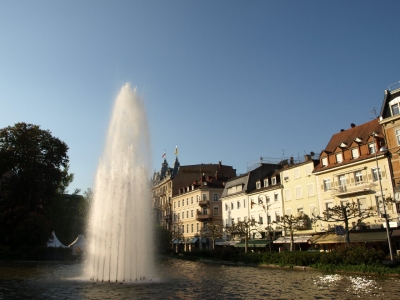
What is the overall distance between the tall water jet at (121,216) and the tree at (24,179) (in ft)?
92.8

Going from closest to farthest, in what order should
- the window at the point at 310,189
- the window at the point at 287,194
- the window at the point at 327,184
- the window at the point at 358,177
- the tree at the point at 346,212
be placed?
1. the tree at the point at 346,212
2. the window at the point at 358,177
3. the window at the point at 327,184
4. the window at the point at 310,189
5. the window at the point at 287,194

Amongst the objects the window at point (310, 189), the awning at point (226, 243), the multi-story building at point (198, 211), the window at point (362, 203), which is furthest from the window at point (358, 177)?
the multi-story building at point (198, 211)

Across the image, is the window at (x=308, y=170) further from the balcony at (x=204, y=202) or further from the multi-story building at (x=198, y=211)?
the balcony at (x=204, y=202)

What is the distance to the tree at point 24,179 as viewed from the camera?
4994cm

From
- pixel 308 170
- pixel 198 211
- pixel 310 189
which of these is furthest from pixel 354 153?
pixel 198 211

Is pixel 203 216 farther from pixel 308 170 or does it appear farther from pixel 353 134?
pixel 353 134

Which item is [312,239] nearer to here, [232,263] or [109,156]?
[232,263]

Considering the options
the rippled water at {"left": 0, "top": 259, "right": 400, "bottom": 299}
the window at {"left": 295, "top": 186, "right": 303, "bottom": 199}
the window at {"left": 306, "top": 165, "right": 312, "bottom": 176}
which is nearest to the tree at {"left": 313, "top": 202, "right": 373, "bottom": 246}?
the window at {"left": 306, "top": 165, "right": 312, "bottom": 176}

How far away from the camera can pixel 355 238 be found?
3966cm

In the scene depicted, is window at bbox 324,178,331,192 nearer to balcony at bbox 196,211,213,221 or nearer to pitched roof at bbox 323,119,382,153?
pitched roof at bbox 323,119,382,153

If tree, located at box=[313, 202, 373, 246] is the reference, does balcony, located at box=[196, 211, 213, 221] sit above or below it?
above

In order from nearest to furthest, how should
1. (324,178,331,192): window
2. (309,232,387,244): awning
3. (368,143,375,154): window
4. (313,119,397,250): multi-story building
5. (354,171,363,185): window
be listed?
(309,232,387,244): awning
(313,119,397,250): multi-story building
(368,143,375,154): window
(354,171,363,185): window
(324,178,331,192): window

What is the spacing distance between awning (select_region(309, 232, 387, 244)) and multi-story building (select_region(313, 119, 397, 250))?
11 centimetres

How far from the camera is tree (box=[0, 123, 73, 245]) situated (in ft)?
164
